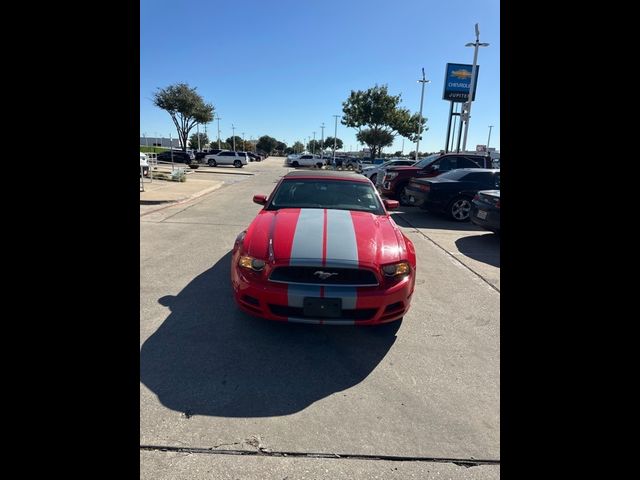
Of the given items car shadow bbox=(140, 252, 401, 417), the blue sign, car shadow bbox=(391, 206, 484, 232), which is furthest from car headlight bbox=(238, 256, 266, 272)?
the blue sign

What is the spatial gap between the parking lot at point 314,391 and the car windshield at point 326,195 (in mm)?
1257

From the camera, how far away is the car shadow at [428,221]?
872 cm

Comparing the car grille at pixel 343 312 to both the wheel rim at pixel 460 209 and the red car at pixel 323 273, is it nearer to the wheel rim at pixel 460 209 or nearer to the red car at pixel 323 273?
the red car at pixel 323 273

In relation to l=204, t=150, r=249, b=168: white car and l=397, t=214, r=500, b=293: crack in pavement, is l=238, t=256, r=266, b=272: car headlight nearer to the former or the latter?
l=397, t=214, r=500, b=293: crack in pavement

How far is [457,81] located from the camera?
2688cm

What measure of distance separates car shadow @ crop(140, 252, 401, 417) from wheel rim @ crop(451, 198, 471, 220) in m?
6.72

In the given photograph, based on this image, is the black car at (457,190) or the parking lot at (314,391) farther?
the black car at (457,190)

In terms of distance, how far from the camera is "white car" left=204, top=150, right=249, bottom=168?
38.8m

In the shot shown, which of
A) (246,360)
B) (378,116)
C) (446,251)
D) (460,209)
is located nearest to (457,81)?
(378,116)

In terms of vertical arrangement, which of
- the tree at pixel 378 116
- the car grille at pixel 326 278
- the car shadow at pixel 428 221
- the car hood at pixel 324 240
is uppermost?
the tree at pixel 378 116

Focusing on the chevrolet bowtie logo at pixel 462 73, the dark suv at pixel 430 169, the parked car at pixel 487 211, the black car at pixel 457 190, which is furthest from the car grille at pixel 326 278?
the chevrolet bowtie logo at pixel 462 73

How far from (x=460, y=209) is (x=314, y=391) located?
810 centimetres
